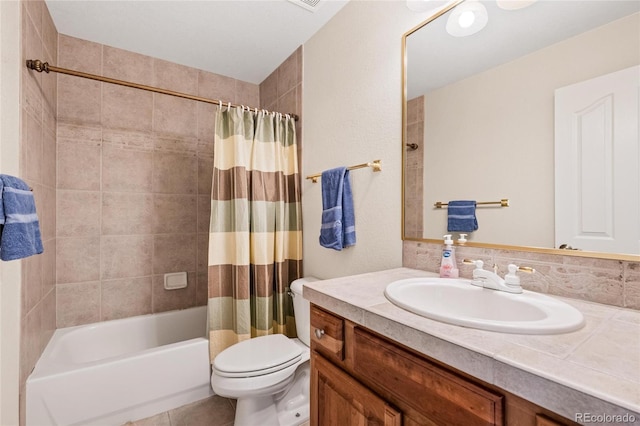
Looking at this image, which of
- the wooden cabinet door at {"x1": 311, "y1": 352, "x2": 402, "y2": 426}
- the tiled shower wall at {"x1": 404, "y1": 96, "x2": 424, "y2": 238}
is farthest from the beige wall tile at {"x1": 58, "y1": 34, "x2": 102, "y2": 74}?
the wooden cabinet door at {"x1": 311, "y1": 352, "x2": 402, "y2": 426}

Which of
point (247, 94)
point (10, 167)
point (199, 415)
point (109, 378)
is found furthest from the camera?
point (247, 94)

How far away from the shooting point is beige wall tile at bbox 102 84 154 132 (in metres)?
2.04

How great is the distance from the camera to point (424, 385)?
0.62 m

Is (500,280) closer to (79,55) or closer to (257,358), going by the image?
(257,358)

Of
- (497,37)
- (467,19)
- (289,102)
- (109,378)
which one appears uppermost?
(289,102)

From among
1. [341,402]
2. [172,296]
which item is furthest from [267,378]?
[172,296]

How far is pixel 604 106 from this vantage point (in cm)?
77

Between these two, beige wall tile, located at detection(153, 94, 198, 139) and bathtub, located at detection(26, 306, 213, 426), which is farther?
beige wall tile, located at detection(153, 94, 198, 139)

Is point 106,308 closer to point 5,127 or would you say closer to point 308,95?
point 5,127

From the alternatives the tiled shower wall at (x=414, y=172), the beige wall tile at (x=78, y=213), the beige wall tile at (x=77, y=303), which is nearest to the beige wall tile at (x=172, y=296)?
the beige wall tile at (x=77, y=303)

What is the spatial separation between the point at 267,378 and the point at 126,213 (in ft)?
5.25

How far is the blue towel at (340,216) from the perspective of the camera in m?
1.53

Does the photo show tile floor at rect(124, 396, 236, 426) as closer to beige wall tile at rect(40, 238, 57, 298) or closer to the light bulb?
beige wall tile at rect(40, 238, 57, 298)

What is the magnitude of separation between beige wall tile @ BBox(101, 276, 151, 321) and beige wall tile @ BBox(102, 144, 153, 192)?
0.68m
